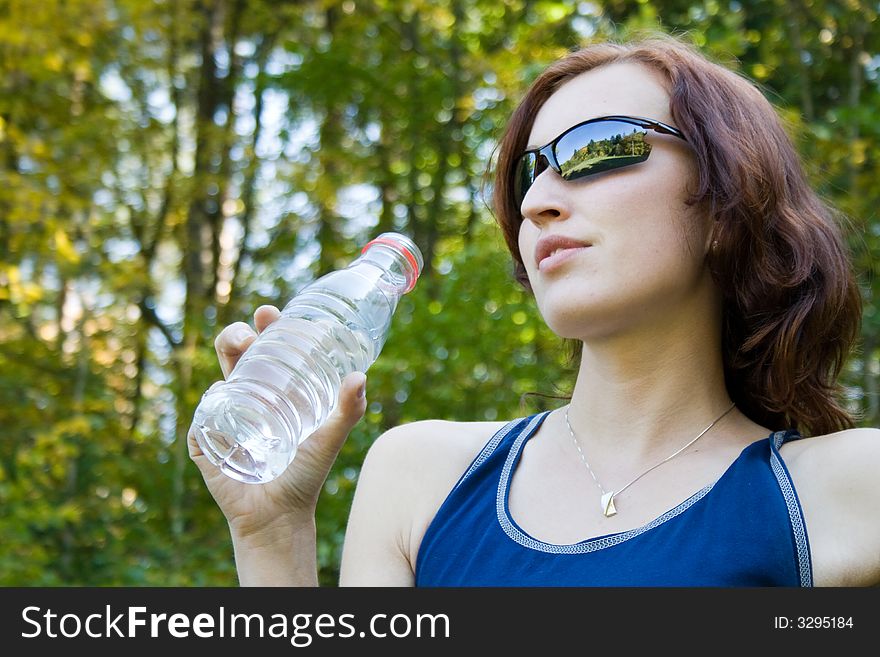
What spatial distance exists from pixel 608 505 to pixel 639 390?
22 cm

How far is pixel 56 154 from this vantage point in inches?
342

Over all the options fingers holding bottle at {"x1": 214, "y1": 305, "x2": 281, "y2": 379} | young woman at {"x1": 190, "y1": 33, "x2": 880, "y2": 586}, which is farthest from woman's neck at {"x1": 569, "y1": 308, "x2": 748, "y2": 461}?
fingers holding bottle at {"x1": 214, "y1": 305, "x2": 281, "y2": 379}

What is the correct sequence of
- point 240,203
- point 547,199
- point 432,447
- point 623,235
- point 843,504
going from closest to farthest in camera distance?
point 843,504
point 623,235
point 547,199
point 432,447
point 240,203

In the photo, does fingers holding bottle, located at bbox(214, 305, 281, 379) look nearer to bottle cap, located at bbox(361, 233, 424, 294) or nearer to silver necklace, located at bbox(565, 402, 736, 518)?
bottle cap, located at bbox(361, 233, 424, 294)

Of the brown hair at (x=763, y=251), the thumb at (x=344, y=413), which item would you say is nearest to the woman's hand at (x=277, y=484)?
the thumb at (x=344, y=413)

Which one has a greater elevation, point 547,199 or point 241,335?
point 547,199

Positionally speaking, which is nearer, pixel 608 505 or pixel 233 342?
pixel 608 505

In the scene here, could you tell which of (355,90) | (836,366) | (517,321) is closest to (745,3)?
(517,321)

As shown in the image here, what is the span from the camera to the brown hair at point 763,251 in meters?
1.70

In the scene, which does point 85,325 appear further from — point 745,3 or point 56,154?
point 745,3

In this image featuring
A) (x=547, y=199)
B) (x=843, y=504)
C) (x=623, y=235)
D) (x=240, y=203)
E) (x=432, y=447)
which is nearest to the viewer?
(x=843, y=504)

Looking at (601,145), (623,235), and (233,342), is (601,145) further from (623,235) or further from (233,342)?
(233,342)

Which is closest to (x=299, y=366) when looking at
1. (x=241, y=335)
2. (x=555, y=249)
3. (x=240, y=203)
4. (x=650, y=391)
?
(x=241, y=335)

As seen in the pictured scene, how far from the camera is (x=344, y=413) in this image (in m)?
1.75
